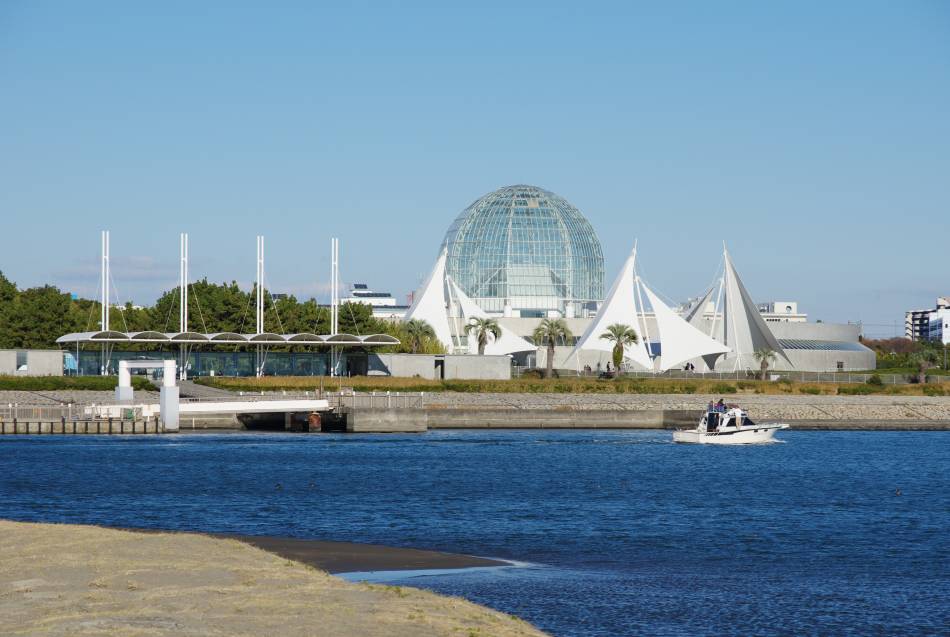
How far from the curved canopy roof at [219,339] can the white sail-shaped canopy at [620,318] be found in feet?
74.5

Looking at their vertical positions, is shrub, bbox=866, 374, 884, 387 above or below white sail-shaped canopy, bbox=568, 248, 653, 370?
below

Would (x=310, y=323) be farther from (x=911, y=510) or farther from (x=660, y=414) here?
(x=911, y=510)

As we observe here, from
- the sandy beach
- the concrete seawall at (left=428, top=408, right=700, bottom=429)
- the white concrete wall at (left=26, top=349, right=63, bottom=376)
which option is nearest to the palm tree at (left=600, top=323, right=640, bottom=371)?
the concrete seawall at (left=428, top=408, right=700, bottom=429)

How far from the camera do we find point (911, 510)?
4281 cm

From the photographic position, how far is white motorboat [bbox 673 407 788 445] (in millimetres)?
74375

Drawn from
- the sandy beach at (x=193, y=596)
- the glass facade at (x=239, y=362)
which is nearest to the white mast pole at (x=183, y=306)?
the glass facade at (x=239, y=362)

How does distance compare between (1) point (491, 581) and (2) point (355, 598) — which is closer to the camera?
(2) point (355, 598)

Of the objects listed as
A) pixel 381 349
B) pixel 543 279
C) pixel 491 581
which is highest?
pixel 543 279

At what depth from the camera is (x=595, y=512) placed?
134ft

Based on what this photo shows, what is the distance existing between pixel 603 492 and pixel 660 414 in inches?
1781

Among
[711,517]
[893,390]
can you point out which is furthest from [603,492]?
[893,390]

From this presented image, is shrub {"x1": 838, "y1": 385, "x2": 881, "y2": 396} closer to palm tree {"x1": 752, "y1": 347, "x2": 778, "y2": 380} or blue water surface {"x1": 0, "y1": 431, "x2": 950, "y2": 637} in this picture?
palm tree {"x1": 752, "y1": 347, "x2": 778, "y2": 380}

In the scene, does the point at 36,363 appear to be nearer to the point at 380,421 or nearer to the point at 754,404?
the point at 380,421

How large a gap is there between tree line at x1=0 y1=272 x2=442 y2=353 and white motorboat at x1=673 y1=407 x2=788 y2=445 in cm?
4579
